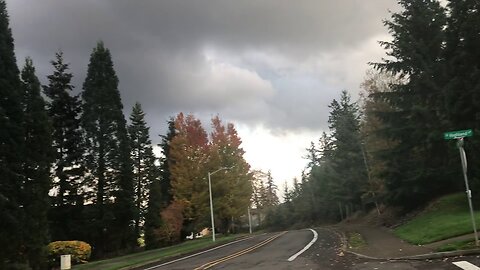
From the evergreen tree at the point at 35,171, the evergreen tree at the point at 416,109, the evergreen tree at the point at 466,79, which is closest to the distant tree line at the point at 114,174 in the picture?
the evergreen tree at the point at 35,171

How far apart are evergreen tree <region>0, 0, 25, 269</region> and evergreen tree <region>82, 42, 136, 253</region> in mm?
18606

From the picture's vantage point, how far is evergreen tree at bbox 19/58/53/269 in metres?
24.4

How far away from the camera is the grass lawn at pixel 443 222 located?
17.2 metres

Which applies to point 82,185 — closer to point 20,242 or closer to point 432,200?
point 20,242

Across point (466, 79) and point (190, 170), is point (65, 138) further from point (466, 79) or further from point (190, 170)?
point (466, 79)

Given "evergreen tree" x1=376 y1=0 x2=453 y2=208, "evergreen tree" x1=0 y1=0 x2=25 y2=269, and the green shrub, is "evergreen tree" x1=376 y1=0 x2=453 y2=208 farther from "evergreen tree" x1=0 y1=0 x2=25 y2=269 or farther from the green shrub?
"evergreen tree" x1=0 y1=0 x2=25 y2=269

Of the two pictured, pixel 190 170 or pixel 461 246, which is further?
pixel 190 170

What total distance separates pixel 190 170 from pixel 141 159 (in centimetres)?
1657

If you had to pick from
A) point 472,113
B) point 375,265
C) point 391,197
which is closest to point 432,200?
point 391,197

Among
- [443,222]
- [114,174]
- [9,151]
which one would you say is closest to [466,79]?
[443,222]

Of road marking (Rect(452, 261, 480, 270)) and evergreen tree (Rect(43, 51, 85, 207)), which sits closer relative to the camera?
road marking (Rect(452, 261, 480, 270))

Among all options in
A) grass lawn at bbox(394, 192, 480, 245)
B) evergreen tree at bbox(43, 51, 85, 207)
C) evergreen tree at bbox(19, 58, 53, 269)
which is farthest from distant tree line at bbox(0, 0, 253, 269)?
grass lawn at bbox(394, 192, 480, 245)

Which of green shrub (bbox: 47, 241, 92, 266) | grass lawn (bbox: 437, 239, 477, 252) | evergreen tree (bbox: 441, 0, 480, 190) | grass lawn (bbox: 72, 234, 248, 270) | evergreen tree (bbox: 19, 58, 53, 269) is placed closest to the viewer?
grass lawn (bbox: 437, 239, 477, 252)

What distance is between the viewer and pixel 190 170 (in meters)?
45.6
